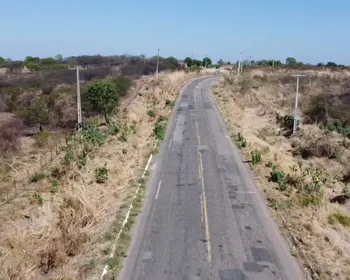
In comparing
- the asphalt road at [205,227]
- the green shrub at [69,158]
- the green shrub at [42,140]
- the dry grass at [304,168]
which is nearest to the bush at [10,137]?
the green shrub at [42,140]

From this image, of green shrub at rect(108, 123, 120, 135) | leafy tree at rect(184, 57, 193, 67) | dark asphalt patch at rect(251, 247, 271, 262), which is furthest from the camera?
leafy tree at rect(184, 57, 193, 67)

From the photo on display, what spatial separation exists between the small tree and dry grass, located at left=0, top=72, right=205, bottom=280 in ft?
57.6

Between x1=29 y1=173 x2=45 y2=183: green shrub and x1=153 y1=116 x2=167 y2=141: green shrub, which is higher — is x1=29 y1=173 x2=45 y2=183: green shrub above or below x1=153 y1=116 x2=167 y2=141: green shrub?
below

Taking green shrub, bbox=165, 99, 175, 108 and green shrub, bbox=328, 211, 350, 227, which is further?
green shrub, bbox=165, 99, 175, 108

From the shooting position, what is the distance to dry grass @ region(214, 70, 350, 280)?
16.1 meters

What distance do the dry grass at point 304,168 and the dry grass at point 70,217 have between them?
23.7ft

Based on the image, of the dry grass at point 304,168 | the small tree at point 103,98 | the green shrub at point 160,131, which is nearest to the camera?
the dry grass at point 304,168

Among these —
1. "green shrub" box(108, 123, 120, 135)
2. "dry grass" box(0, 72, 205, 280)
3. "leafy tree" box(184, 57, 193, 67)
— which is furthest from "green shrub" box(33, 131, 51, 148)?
"leafy tree" box(184, 57, 193, 67)

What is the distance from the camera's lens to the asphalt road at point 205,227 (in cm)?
1455

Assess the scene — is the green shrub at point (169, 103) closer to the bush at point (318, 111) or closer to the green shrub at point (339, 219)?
the bush at point (318, 111)

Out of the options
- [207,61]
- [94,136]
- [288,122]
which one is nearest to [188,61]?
[207,61]

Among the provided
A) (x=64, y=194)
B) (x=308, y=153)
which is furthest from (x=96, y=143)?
(x=308, y=153)

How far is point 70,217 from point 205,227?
5.47m

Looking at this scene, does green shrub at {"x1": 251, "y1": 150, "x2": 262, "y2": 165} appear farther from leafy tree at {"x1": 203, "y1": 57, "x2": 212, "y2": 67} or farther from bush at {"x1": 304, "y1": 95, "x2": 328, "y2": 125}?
leafy tree at {"x1": 203, "y1": 57, "x2": 212, "y2": 67}
